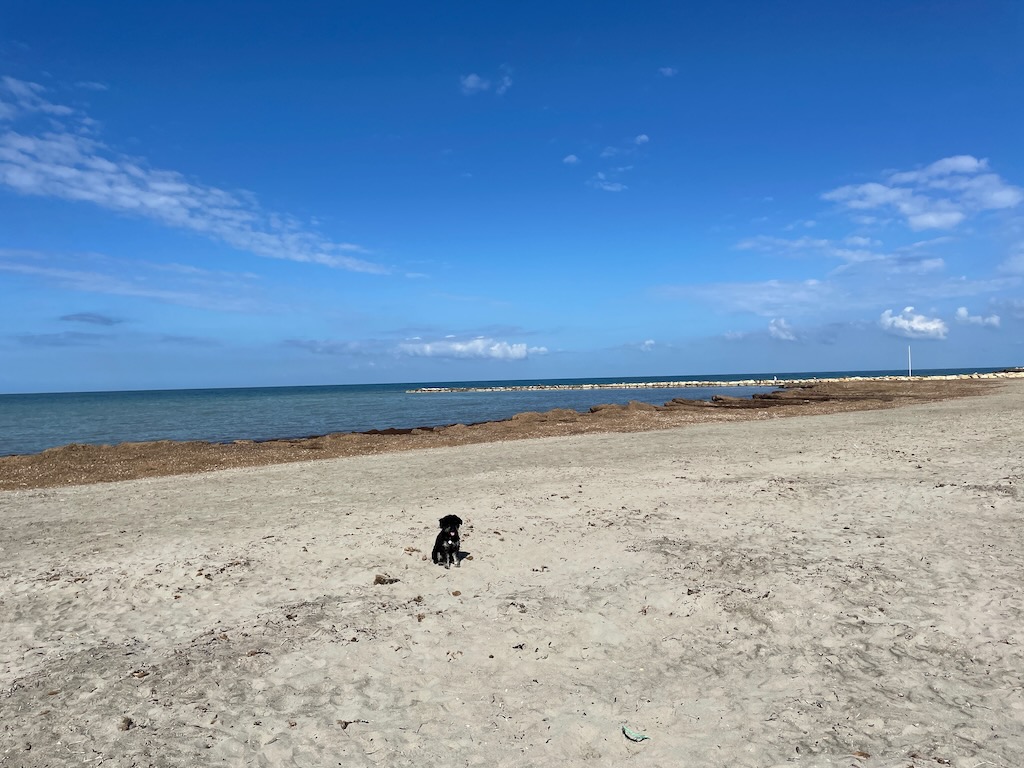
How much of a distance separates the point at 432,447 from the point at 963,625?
20.4m

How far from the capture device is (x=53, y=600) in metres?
8.09

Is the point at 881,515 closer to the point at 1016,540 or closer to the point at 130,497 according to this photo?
the point at 1016,540

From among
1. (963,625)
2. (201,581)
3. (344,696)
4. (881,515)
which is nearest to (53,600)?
(201,581)

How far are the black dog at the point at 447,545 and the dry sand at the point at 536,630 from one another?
0.28m

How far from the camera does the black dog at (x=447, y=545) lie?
9023 millimetres

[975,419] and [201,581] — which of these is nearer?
[201,581]

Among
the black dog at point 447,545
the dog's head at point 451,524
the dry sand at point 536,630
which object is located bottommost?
the dry sand at point 536,630

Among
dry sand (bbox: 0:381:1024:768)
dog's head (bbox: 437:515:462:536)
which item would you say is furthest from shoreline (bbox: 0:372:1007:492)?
dog's head (bbox: 437:515:462:536)

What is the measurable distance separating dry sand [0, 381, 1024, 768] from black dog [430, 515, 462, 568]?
0.28m

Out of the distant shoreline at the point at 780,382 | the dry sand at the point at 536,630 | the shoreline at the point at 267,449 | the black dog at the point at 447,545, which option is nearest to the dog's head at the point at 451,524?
the black dog at the point at 447,545

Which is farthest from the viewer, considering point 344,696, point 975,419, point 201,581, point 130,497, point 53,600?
point 975,419

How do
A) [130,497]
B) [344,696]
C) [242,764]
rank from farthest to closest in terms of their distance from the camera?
[130,497] < [344,696] < [242,764]

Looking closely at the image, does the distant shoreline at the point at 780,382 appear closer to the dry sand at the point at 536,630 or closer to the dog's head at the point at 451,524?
the dry sand at the point at 536,630

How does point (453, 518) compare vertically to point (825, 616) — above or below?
above
